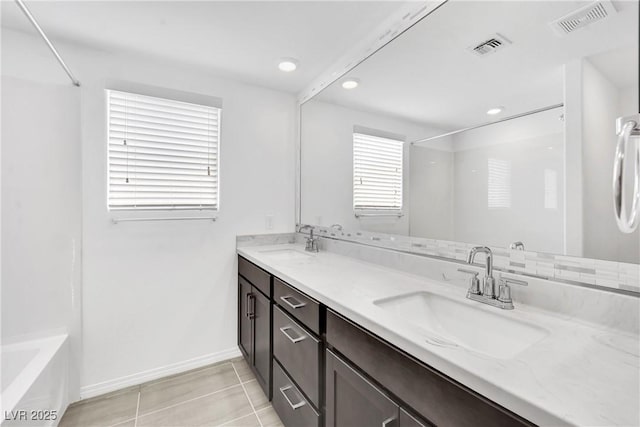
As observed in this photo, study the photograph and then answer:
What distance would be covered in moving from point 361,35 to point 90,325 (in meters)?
2.52

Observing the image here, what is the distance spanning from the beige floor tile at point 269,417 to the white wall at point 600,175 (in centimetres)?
169

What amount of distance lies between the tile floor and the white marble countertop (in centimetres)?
110

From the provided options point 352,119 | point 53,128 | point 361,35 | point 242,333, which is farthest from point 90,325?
point 361,35

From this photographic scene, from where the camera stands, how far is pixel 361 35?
5.65 feet

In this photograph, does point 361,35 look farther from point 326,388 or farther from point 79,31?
point 326,388

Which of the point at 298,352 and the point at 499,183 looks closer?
the point at 499,183

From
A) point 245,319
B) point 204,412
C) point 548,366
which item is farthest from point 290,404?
point 548,366

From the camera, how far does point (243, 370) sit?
212cm

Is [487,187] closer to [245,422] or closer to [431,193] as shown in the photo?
[431,193]

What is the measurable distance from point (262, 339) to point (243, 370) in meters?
0.58

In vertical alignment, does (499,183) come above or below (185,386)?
above

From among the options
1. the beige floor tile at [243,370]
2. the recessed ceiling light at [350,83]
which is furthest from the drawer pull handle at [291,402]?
the recessed ceiling light at [350,83]

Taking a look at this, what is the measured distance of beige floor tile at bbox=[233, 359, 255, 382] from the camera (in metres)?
2.03

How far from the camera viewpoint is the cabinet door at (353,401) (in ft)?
2.75
